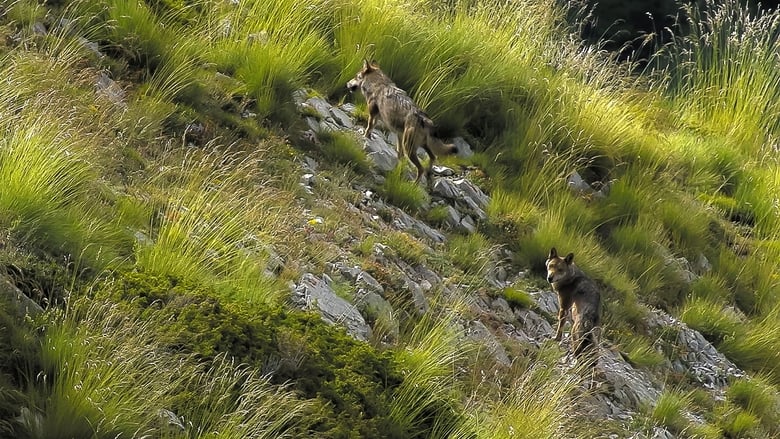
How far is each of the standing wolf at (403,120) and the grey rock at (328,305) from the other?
2.78 meters

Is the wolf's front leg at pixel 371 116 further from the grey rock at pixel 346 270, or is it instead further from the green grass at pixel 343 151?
the grey rock at pixel 346 270

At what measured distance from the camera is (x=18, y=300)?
17.2ft

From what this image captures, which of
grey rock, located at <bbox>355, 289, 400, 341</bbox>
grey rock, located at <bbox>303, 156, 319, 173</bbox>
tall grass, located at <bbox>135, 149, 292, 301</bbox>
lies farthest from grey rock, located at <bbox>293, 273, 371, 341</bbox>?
grey rock, located at <bbox>303, 156, 319, 173</bbox>

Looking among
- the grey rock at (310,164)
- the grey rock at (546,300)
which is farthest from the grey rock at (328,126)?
the grey rock at (546,300)

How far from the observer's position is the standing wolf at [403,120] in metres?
9.97

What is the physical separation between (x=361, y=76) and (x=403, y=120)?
2.23ft

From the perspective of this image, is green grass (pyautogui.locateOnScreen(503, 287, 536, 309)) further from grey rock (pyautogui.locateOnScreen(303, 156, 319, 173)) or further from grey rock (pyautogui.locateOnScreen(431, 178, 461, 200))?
grey rock (pyautogui.locateOnScreen(303, 156, 319, 173))

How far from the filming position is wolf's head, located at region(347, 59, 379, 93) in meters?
10.4

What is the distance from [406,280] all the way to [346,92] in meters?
3.30

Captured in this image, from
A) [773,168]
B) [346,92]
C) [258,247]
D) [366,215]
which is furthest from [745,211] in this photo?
[258,247]

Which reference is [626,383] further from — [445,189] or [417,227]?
[445,189]

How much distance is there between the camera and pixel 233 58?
10.1 m

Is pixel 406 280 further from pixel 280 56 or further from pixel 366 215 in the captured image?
pixel 280 56

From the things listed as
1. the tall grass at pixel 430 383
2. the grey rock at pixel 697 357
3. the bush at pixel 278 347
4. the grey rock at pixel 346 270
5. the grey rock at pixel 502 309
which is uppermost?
the bush at pixel 278 347
